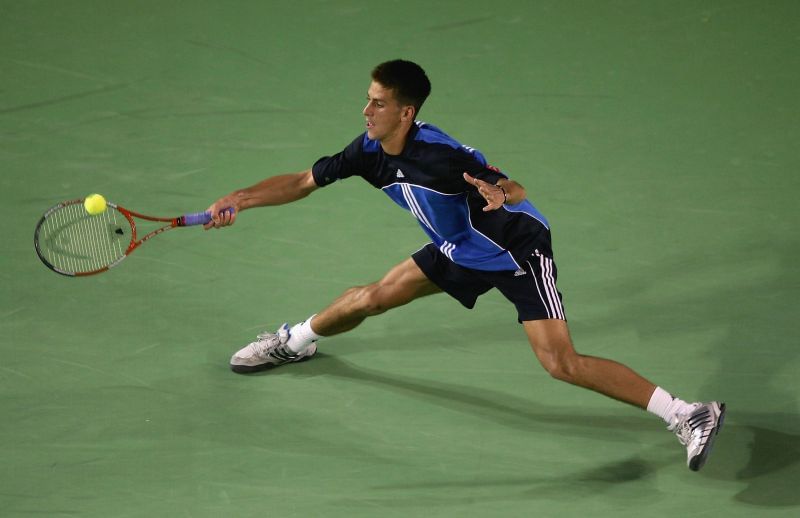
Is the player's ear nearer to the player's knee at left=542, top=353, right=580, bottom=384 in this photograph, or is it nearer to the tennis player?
the tennis player

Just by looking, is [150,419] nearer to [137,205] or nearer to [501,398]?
[501,398]

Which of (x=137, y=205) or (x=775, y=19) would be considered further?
(x=775, y=19)

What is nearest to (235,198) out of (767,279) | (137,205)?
(137,205)

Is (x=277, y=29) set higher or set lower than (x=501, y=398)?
higher

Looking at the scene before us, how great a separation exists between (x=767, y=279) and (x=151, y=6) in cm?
595

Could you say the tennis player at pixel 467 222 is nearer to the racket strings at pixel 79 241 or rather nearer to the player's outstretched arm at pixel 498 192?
the player's outstretched arm at pixel 498 192

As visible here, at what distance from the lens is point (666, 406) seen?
19.7 feet

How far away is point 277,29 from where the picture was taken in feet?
34.7

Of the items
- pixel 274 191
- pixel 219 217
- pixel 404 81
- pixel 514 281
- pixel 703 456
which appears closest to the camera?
pixel 703 456

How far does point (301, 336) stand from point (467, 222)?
1.21 metres

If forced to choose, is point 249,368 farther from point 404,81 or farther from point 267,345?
point 404,81

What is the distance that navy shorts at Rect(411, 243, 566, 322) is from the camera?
20.2ft

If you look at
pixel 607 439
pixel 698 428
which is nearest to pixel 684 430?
pixel 698 428

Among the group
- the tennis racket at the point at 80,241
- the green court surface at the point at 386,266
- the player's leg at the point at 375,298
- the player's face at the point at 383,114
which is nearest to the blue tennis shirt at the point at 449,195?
the player's face at the point at 383,114
